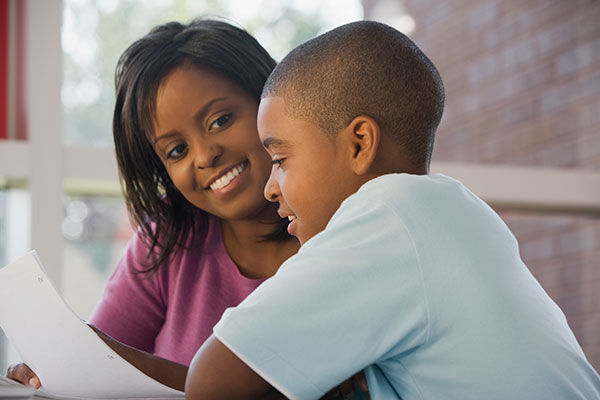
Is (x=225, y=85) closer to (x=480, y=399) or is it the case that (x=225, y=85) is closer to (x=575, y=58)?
(x=480, y=399)

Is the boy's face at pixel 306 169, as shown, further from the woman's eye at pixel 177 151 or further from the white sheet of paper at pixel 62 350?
the woman's eye at pixel 177 151

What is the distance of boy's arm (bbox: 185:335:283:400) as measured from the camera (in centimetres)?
81

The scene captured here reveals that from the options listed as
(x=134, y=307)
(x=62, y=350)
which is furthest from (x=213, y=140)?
(x=62, y=350)

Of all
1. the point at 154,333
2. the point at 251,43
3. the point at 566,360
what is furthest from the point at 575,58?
the point at 566,360

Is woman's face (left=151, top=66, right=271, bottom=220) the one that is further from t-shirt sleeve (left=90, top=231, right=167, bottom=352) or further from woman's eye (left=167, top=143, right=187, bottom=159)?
t-shirt sleeve (left=90, top=231, right=167, bottom=352)

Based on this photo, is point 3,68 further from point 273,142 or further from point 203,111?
point 273,142

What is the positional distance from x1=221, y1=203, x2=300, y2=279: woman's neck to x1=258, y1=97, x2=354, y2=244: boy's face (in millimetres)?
445

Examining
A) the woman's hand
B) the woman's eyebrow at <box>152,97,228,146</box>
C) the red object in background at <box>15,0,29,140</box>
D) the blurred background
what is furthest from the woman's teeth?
the red object in background at <box>15,0,29,140</box>

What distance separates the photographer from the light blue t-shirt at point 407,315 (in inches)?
30.7

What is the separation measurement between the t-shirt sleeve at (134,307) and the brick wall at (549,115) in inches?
61.7

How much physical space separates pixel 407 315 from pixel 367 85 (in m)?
0.31

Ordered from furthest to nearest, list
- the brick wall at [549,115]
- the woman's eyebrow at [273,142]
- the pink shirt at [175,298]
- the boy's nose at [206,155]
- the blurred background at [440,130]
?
the brick wall at [549,115] → the blurred background at [440,130] → the pink shirt at [175,298] → the boy's nose at [206,155] → the woman's eyebrow at [273,142]

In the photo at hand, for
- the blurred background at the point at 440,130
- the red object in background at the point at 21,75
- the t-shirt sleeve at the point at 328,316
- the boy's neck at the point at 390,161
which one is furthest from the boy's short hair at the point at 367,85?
the red object in background at the point at 21,75

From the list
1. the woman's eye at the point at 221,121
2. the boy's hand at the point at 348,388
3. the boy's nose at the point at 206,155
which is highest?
the woman's eye at the point at 221,121
